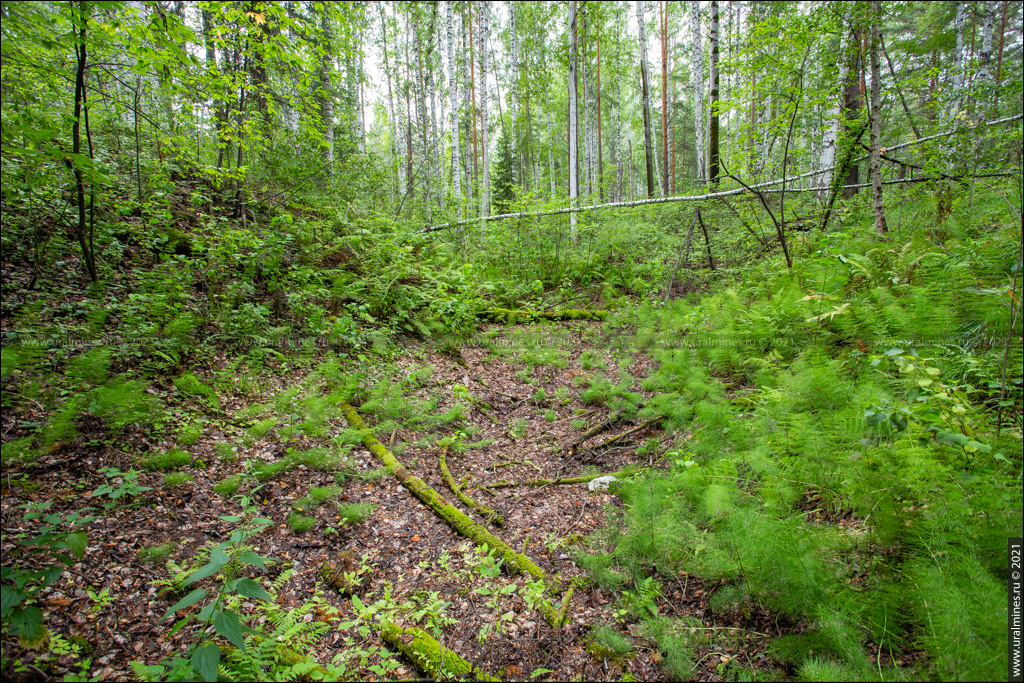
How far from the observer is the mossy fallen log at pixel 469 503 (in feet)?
12.0

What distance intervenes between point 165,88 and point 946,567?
8485mm

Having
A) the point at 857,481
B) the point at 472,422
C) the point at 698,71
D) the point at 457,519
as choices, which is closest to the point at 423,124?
the point at 698,71

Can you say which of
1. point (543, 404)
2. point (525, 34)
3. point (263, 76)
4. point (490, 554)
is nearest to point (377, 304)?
point (543, 404)

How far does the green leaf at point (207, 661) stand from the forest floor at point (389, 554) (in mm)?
→ 587

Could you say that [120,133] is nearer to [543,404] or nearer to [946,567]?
[543,404]

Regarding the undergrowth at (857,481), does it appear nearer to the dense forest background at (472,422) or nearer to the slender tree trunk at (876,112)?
the dense forest background at (472,422)

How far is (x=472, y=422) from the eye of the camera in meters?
5.48

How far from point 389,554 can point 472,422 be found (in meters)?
2.36

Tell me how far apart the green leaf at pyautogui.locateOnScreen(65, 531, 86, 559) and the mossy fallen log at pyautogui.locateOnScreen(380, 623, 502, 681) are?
1592mm

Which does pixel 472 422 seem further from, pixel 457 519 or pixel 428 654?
pixel 428 654

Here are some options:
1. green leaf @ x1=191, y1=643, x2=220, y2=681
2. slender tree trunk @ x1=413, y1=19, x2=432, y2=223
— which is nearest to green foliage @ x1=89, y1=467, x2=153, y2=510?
green leaf @ x1=191, y1=643, x2=220, y2=681

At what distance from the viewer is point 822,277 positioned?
5652 millimetres

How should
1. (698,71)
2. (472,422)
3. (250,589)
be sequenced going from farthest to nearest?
(698,71)
(472,422)
(250,589)

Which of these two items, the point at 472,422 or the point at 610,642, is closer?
the point at 610,642
